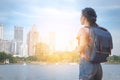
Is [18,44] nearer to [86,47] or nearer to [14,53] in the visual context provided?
[14,53]

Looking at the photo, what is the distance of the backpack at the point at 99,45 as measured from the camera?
56.1 inches

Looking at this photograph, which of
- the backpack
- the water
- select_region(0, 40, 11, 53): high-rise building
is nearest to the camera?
the backpack

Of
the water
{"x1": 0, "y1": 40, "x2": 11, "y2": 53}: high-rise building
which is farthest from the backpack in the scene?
{"x1": 0, "y1": 40, "x2": 11, "y2": 53}: high-rise building

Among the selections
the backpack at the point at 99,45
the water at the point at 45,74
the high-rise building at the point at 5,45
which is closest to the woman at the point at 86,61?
the backpack at the point at 99,45

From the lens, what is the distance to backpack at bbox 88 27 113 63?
4.67 ft

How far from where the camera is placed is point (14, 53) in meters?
49.8

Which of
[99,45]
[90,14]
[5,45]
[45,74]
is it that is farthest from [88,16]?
[5,45]

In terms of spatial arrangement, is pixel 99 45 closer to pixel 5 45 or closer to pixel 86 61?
pixel 86 61

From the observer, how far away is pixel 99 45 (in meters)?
1.43

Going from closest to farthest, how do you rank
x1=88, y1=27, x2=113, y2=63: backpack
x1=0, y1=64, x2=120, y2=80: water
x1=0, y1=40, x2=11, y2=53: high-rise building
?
x1=88, y1=27, x2=113, y2=63: backpack
x1=0, y1=64, x2=120, y2=80: water
x1=0, y1=40, x2=11, y2=53: high-rise building

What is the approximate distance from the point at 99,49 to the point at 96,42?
29mm

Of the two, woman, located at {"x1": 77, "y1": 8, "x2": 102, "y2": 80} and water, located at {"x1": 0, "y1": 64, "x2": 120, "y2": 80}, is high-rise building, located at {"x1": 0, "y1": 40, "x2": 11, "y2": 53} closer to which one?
water, located at {"x1": 0, "y1": 64, "x2": 120, "y2": 80}

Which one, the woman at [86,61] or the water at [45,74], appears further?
the water at [45,74]

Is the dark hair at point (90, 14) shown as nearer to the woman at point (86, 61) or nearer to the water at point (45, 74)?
the woman at point (86, 61)
